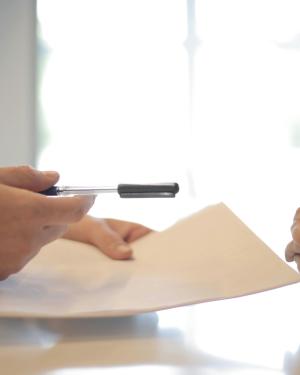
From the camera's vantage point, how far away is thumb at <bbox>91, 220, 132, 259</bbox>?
0.44 metres

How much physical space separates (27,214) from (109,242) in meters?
0.15

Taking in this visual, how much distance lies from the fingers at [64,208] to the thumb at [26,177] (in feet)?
0.14

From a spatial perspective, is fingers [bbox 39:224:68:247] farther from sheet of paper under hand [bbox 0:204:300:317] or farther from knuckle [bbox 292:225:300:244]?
knuckle [bbox 292:225:300:244]

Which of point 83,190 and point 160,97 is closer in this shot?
point 83,190

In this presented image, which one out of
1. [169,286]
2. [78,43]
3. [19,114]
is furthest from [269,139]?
[169,286]

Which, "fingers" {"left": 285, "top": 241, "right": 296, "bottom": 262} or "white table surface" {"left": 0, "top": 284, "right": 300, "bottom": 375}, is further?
"fingers" {"left": 285, "top": 241, "right": 296, "bottom": 262}

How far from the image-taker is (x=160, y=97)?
5.85 ft

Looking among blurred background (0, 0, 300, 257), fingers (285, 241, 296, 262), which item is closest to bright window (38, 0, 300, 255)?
blurred background (0, 0, 300, 257)

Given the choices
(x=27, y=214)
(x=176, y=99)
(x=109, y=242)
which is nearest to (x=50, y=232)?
(x=27, y=214)

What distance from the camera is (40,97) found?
1.86 m

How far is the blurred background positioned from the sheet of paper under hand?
1.17m

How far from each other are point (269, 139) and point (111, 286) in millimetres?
1458

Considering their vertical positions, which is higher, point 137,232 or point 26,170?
point 26,170

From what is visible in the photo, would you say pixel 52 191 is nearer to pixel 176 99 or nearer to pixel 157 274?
pixel 157 274
